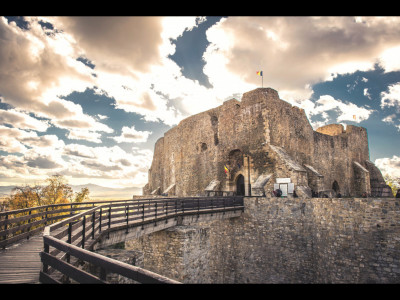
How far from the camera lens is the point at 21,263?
4863mm

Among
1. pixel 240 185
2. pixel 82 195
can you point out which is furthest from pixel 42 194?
pixel 240 185

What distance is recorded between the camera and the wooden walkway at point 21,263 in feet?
13.2

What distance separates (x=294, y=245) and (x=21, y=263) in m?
11.0

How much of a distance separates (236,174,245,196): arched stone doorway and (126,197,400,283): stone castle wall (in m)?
5.18

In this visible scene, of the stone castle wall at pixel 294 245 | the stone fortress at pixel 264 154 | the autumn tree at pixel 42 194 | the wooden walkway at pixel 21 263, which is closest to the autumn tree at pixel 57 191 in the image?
the autumn tree at pixel 42 194

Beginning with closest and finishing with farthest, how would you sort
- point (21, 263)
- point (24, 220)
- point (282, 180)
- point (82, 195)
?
point (21, 263)
point (24, 220)
point (282, 180)
point (82, 195)

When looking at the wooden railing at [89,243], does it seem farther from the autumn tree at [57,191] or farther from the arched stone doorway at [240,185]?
the autumn tree at [57,191]

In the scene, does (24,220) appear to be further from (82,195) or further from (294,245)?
(82,195)

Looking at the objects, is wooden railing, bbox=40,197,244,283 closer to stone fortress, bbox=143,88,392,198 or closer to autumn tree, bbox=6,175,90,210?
stone fortress, bbox=143,88,392,198

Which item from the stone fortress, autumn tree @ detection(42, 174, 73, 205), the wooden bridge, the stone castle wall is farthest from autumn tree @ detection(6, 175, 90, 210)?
the wooden bridge

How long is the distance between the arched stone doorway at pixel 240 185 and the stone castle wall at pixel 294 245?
5.18 meters

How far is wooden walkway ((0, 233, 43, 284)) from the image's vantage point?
13.2ft
